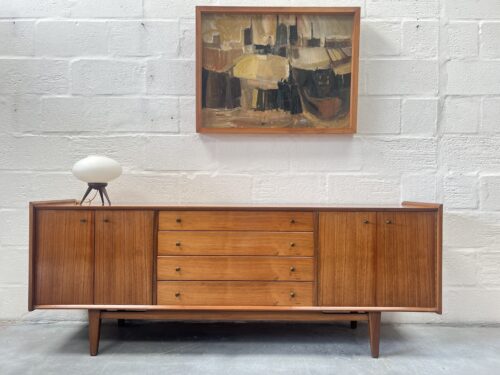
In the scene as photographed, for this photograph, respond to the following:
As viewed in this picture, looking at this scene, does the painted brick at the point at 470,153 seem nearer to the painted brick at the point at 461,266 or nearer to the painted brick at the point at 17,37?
the painted brick at the point at 461,266

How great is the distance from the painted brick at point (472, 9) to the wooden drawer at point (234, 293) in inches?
69.8

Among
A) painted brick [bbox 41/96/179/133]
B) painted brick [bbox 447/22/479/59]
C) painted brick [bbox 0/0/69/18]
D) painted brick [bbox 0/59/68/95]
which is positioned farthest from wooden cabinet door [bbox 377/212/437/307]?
painted brick [bbox 0/0/69/18]

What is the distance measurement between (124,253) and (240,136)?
919 mm

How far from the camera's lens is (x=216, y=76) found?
2156mm

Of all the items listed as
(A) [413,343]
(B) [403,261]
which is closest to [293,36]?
(B) [403,261]

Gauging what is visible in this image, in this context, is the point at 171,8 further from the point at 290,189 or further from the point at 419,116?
the point at 419,116

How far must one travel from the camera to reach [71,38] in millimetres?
2199

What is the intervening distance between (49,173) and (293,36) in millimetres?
1613

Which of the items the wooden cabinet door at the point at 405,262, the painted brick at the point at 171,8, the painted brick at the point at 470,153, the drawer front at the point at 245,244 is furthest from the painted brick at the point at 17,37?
the painted brick at the point at 470,153

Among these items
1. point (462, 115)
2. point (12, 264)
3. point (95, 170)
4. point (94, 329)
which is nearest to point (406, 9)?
point (462, 115)

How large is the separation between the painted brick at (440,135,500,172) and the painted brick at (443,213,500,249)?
272mm

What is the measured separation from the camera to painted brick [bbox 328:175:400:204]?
218 cm

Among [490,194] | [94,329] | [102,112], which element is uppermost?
[102,112]

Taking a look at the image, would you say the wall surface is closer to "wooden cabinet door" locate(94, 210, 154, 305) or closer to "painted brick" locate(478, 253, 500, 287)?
"painted brick" locate(478, 253, 500, 287)
